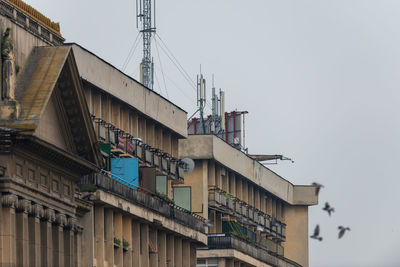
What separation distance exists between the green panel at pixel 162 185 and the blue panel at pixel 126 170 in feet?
24.4

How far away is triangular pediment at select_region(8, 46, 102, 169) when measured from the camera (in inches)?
3632

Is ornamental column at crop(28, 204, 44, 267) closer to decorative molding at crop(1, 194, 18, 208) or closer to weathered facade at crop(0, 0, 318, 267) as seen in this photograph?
weathered facade at crop(0, 0, 318, 267)

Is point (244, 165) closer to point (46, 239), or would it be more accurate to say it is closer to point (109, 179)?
point (109, 179)

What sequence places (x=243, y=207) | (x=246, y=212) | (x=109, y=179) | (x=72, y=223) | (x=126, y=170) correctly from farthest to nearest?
(x=246, y=212), (x=243, y=207), (x=126, y=170), (x=109, y=179), (x=72, y=223)

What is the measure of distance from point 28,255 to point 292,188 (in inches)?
3792

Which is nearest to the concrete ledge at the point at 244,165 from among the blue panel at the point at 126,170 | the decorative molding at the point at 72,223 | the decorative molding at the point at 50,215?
the blue panel at the point at 126,170

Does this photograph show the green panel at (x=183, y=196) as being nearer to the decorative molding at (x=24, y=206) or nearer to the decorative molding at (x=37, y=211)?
the decorative molding at (x=37, y=211)

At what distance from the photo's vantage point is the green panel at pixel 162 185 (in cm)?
12975

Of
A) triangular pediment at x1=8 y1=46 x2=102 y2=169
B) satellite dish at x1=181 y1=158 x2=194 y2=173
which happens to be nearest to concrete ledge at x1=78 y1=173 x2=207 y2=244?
satellite dish at x1=181 y1=158 x2=194 y2=173

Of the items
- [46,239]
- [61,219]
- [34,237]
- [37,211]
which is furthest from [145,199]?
[34,237]

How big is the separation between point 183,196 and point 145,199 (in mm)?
15104

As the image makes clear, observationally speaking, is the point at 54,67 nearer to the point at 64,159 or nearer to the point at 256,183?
the point at 64,159

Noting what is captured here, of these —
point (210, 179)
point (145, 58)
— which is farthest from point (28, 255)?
point (145, 58)

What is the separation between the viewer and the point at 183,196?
140m
